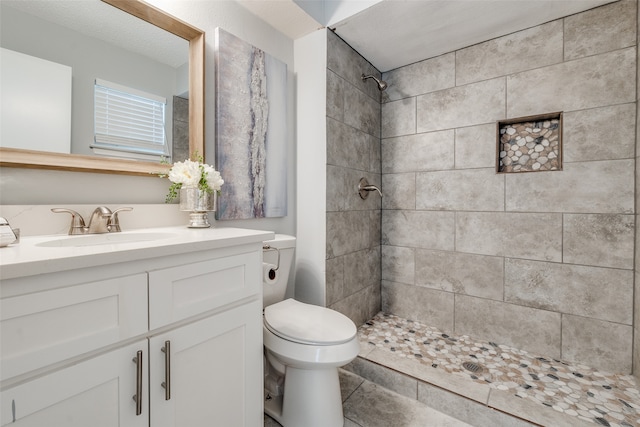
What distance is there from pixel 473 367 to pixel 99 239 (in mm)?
1975

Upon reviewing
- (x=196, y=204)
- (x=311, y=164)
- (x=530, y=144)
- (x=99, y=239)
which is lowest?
(x=99, y=239)

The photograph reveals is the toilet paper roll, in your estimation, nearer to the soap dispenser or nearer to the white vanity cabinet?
the white vanity cabinet

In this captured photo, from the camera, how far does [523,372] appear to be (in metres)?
1.67

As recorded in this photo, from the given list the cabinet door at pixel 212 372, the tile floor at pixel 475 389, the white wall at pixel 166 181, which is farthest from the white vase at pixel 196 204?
the tile floor at pixel 475 389

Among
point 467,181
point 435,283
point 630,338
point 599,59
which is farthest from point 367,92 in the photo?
point 630,338

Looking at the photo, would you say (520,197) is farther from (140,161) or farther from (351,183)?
(140,161)

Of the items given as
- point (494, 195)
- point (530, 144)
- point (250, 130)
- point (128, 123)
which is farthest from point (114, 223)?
point (530, 144)

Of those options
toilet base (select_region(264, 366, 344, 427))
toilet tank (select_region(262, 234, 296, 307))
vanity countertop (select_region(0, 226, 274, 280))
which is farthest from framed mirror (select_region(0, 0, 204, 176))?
toilet base (select_region(264, 366, 344, 427))

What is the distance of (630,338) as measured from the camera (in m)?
1.63

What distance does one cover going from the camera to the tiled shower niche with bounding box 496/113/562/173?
73.3 inches

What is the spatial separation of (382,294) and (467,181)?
1136 millimetres

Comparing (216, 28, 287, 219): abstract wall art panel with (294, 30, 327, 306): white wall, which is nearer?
(216, 28, 287, 219): abstract wall art panel

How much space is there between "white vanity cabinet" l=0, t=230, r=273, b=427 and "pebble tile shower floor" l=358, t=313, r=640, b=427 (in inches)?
45.5

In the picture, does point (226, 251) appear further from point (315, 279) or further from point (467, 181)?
point (467, 181)
